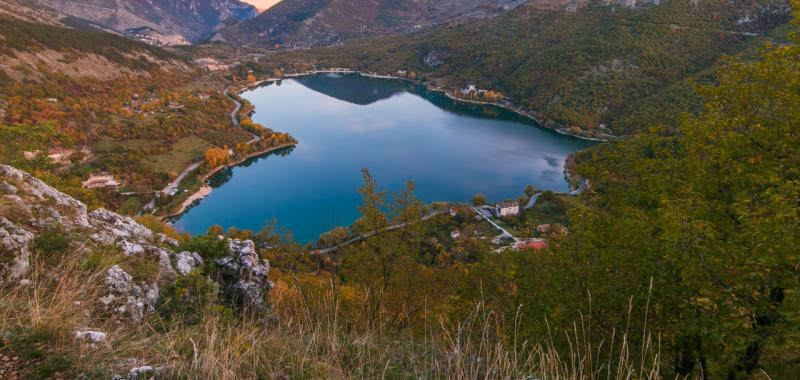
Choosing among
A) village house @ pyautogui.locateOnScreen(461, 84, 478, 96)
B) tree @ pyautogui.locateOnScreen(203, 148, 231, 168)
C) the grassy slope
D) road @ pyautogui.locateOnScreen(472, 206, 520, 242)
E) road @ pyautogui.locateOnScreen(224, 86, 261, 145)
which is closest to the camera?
road @ pyautogui.locateOnScreen(472, 206, 520, 242)

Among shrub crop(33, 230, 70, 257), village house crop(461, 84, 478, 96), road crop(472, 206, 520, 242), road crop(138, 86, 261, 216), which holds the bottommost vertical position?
road crop(472, 206, 520, 242)

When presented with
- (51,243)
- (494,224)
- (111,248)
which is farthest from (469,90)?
(51,243)

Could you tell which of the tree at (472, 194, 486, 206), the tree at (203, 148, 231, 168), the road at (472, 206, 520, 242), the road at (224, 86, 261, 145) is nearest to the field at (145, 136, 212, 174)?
the tree at (203, 148, 231, 168)

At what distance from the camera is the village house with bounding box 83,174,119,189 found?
2165 inches

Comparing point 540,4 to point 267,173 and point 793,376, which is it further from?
point 793,376

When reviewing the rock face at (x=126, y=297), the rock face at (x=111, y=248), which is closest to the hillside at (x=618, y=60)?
the rock face at (x=111, y=248)

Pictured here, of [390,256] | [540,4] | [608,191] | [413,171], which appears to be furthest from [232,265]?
[540,4]

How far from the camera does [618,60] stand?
122 m

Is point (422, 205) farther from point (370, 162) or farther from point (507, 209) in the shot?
point (370, 162)

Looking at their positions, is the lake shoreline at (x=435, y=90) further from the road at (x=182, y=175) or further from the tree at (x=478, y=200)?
the tree at (x=478, y=200)

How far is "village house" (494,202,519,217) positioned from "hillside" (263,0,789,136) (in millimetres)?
48012

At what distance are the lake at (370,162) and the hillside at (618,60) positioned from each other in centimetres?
1444

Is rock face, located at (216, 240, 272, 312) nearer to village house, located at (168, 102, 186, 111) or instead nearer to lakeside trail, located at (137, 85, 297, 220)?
lakeside trail, located at (137, 85, 297, 220)

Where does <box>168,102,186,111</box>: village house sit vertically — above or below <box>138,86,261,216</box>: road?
above
